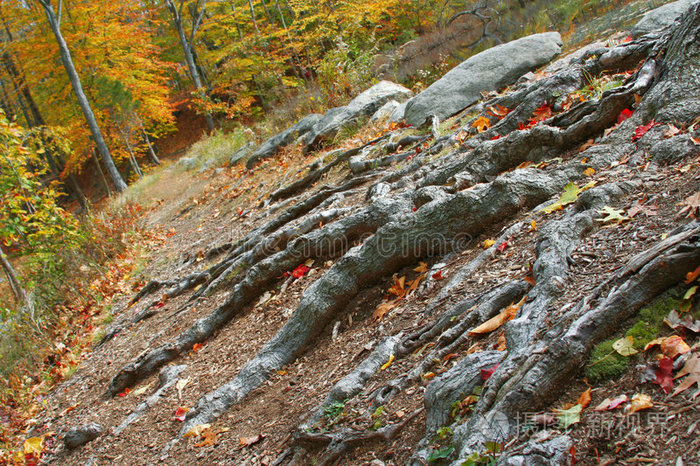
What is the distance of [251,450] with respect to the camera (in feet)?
10.5

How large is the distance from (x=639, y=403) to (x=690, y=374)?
0.66 feet

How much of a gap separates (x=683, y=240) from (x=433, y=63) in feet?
40.5

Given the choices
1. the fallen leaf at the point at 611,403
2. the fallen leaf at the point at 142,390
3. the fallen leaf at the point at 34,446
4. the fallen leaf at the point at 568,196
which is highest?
the fallen leaf at the point at 568,196

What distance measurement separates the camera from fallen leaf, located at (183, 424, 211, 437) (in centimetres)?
375

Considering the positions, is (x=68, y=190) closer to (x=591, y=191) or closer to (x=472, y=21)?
(x=472, y=21)

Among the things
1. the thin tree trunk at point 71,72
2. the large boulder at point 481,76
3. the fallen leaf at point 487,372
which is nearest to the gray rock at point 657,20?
the large boulder at point 481,76

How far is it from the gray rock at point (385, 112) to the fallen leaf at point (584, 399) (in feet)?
25.6

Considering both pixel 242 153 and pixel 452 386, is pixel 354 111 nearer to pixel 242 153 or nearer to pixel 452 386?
pixel 242 153

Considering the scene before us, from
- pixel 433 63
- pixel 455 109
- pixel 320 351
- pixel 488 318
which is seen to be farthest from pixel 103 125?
pixel 488 318

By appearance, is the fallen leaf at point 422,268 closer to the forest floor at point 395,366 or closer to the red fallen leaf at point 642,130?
the forest floor at point 395,366

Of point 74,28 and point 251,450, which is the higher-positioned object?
point 74,28

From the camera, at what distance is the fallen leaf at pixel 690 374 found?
1580mm
